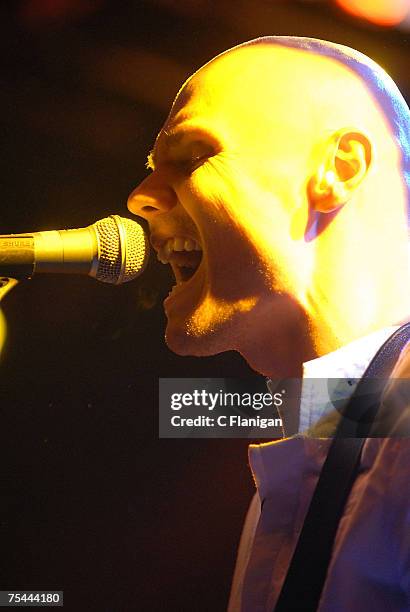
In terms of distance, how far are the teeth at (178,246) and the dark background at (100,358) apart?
493mm

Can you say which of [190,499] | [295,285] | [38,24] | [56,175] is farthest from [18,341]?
[295,285]

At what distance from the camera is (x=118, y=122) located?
1.88m

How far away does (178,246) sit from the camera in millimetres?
1382

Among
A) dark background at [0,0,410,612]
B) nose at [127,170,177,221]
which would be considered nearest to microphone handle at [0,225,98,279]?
nose at [127,170,177,221]

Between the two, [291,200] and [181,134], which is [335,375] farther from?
[181,134]

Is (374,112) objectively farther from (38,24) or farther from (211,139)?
(38,24)

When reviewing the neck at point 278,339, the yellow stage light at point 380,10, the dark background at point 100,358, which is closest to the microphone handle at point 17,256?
the neck at point 278,339

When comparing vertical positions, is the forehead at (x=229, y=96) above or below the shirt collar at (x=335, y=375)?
above

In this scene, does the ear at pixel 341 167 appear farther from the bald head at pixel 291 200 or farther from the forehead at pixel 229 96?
the forehead at pixel 229 96

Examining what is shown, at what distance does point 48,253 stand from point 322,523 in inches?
21.6

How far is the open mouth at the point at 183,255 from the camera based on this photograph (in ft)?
4.53

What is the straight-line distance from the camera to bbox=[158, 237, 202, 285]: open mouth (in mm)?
1381

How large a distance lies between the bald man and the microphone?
12 cm

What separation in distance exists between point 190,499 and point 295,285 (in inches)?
32.7
